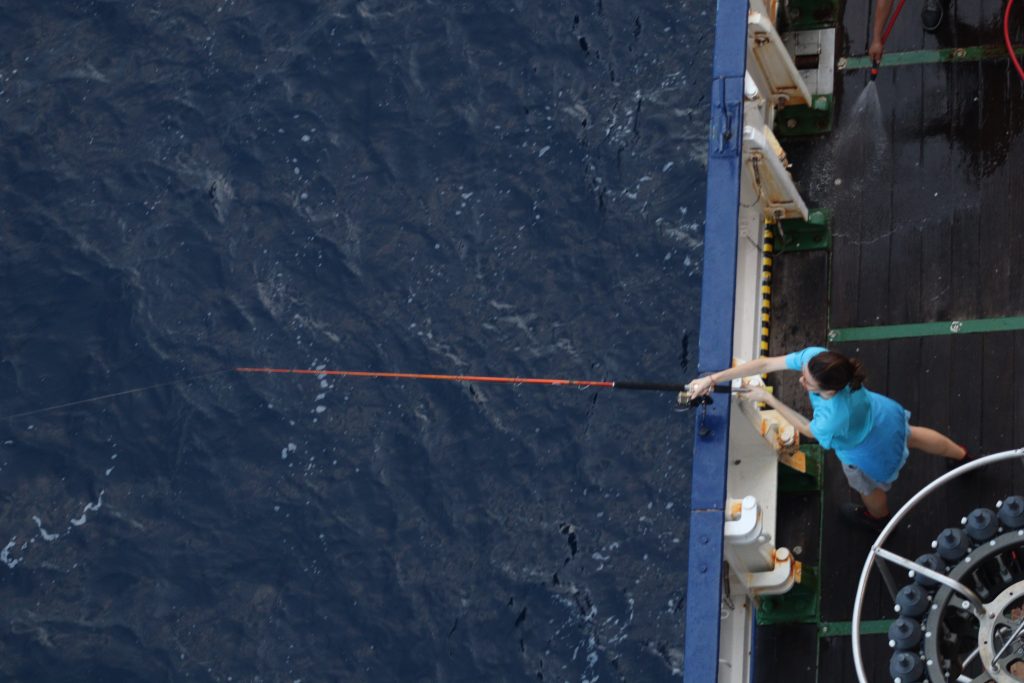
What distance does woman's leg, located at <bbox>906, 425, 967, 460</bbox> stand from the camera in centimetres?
1136

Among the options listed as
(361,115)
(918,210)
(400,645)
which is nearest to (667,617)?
(400,645)

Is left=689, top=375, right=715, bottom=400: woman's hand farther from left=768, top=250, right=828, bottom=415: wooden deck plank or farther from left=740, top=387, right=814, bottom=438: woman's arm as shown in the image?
left=768, top=250, right=828, bottom=415: wooden deck plank

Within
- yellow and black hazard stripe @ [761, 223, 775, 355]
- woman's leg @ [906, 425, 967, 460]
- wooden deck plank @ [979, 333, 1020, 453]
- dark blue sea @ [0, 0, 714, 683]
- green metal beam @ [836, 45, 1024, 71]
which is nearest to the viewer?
woman's leg @ [906, 425, 967, 460]

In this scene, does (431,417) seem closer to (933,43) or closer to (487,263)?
(487,263)

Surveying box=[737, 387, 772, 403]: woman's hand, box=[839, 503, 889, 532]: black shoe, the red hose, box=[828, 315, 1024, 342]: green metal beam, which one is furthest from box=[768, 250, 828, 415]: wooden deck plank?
the red hose

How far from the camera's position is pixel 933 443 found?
1141 centimetres

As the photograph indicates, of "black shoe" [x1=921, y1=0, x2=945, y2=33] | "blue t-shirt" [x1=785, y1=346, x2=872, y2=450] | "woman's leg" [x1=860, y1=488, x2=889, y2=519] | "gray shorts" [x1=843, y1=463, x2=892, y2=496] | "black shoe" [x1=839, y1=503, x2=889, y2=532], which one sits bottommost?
"black shoe" [x1=839, y1=503, x2=889, y2=532]

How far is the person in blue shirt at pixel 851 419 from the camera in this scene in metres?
10.5

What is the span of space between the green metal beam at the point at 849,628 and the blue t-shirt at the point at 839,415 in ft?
4.32

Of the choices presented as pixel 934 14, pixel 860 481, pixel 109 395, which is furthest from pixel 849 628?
pixel 109 395

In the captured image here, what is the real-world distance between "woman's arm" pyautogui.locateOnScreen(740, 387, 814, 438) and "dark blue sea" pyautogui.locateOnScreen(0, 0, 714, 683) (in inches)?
237

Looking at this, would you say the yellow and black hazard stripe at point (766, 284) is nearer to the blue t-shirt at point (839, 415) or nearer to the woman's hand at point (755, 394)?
the woman's hand at point (755, 394)

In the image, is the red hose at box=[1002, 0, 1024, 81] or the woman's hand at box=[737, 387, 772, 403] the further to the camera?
the red hose at box=[1002, 0, 1024, 81]

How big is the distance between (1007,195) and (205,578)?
9564mm
